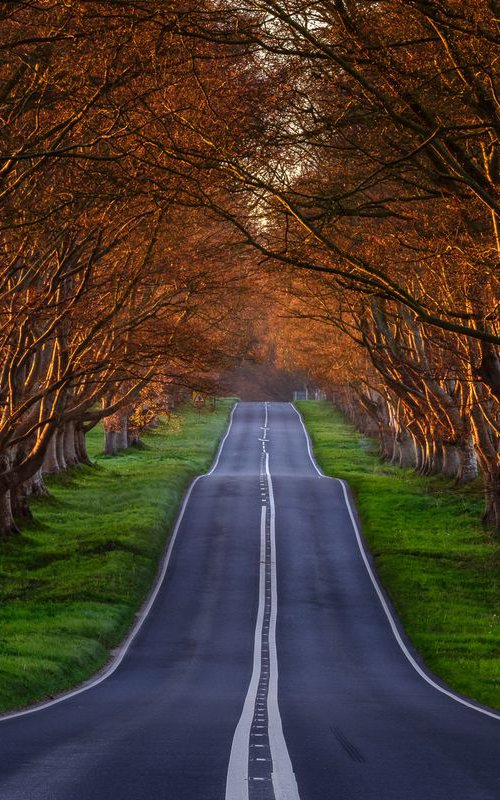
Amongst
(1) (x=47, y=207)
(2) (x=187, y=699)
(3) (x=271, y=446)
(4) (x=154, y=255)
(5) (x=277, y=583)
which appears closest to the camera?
(2) (x=187, y=699)

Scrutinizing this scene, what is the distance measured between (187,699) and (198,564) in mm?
19979

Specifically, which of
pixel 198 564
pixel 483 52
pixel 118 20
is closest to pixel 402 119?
pixel 483 52

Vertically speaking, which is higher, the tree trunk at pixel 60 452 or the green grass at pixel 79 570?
the tree trunk at pixel 60 452

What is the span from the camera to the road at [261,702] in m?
9.45

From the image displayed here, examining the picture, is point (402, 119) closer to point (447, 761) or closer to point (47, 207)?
point (447, 761)

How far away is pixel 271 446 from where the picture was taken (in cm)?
8112

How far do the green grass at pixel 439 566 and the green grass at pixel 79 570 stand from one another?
22.4 feet

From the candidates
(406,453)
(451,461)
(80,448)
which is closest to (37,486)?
(80,448)

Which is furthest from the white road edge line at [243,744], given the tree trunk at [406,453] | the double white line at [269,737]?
the tree trunk at [406,453]

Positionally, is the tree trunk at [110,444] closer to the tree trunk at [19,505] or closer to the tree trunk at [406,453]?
the tree trunk at [406,453]

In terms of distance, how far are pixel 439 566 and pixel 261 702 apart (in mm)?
20248

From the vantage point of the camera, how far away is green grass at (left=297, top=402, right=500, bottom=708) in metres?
24.4

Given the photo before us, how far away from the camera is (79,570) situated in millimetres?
34281

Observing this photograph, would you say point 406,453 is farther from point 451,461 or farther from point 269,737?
point 269,737
